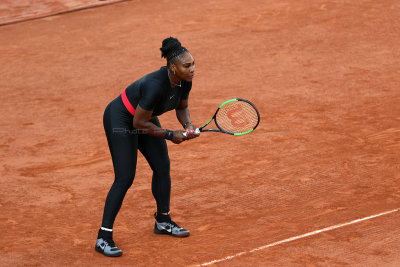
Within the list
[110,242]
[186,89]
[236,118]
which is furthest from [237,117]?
[110,242]

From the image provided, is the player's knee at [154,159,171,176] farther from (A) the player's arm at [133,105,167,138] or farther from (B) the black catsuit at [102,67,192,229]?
(A) the player's arm at [133,105,167,138]

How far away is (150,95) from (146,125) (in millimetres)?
285

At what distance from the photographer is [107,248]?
262 inches

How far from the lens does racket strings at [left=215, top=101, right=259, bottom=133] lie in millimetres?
7121

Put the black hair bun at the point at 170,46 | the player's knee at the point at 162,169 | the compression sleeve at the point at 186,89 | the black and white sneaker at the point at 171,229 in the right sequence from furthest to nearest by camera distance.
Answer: the black and white sneaker at the point at 171,229 < the player's knee at the point at 162,169 < the compression sleeve at the point at 186,89 < the black hair bun at the point at 170,46

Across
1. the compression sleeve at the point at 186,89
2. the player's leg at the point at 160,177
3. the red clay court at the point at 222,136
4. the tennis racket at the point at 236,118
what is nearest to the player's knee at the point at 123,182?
the player's leg at the point at 160,177

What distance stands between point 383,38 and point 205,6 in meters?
4.49

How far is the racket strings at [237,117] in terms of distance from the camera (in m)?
7.12

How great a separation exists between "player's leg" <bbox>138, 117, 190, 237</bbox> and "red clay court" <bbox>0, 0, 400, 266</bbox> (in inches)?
5.4

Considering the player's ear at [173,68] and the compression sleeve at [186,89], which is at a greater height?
the player's ear at [173,68]

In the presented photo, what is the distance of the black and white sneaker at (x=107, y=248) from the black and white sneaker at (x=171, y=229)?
62 cm

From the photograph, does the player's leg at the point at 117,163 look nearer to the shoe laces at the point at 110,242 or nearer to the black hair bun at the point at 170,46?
the shoe laces at the point at 110,242

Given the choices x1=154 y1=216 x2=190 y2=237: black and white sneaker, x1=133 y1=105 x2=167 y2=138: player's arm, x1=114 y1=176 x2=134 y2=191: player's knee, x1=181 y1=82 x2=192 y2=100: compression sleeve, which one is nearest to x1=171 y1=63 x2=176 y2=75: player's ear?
x1=181 y1=82 x2=192 y2=100: compression sleeve

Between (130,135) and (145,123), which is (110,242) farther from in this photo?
(145,123)
